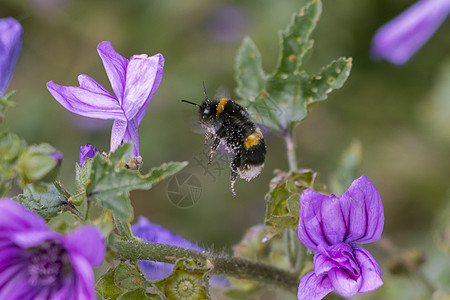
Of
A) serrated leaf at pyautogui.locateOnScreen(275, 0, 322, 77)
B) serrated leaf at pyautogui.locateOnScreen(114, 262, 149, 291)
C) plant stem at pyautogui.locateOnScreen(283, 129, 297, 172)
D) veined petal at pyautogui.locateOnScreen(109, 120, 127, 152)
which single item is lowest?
serrated leaf at pyautogui.locateOnScreen(114, 262, 149, 291)

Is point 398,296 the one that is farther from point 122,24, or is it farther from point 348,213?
point 122,24

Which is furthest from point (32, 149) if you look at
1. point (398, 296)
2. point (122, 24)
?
point (122, 24)

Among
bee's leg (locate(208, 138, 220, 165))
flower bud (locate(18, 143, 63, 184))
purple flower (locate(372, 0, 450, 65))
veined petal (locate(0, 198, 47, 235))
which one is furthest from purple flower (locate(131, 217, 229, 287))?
purple flower (locate(372, 0, 450, 65))

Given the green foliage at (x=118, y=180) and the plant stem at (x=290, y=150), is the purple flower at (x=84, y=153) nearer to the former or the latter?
the green foliage at (x=118, y=180)

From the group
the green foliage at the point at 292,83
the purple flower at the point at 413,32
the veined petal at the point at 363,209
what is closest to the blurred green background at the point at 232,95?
the purple flower at the point at 413,32

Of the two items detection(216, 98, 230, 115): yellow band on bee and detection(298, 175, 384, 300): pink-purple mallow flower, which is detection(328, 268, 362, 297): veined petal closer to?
detection(298, 175, 384, 300): pink-purple mallow flower
